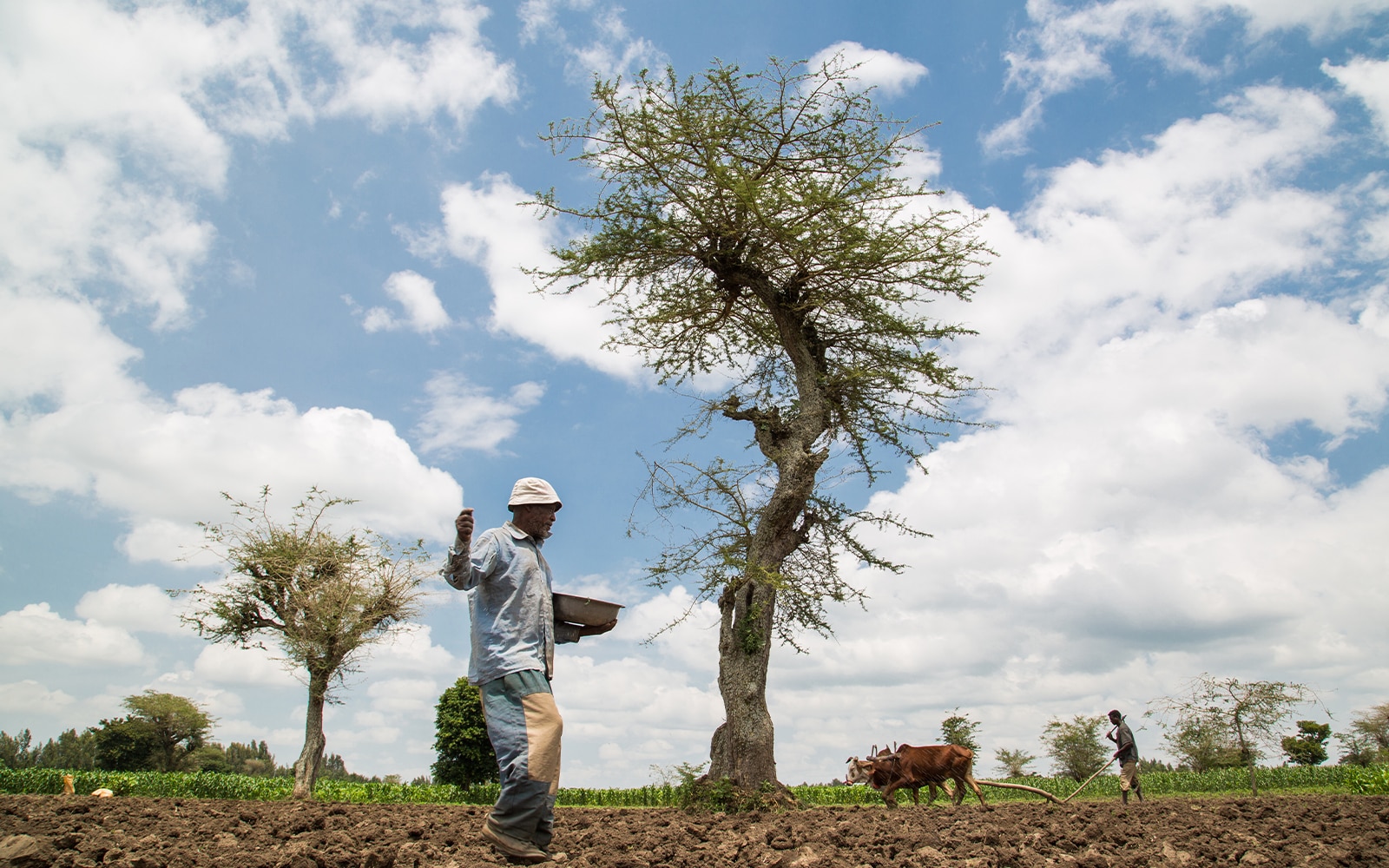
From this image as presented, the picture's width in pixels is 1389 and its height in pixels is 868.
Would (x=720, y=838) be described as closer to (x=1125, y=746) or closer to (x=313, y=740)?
(x=1125, y=746)

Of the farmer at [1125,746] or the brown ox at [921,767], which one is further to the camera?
the farmer at [1125,746]

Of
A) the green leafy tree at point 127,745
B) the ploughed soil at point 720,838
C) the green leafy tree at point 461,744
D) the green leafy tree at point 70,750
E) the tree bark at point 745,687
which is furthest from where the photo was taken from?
the green leafy tree at point 70,750

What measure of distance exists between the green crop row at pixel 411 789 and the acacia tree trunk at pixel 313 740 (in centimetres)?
60

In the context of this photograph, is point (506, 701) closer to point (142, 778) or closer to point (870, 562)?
point (870, 562)

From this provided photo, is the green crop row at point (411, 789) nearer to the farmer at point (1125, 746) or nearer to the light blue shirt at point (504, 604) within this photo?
the farmer at point (1125, 746)

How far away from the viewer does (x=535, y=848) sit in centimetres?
463

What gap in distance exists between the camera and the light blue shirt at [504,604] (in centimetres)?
471

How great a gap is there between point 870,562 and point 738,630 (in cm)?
274

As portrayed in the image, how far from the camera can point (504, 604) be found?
485 centimetres

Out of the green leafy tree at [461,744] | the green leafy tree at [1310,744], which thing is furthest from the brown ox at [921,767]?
the green leafy tree at [1310,744]

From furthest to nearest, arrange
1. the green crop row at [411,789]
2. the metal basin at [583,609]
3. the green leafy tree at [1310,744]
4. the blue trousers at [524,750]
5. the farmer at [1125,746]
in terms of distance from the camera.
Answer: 1. the green leafy tree at [1310,744]
2. the green crop row at [411,789]
3. the farmer at [1125,746]
4. the metal basin at [583,609]
5. the blue trousers at [524,750]

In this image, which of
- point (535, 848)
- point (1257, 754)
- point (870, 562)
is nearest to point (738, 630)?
point (870, 562)

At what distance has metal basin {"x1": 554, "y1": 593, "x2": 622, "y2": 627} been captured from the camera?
207 inches

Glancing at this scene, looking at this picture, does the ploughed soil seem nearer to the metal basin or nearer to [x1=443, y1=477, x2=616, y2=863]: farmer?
[x1=443, y1=477, x2=616, y2=863]: farmer
